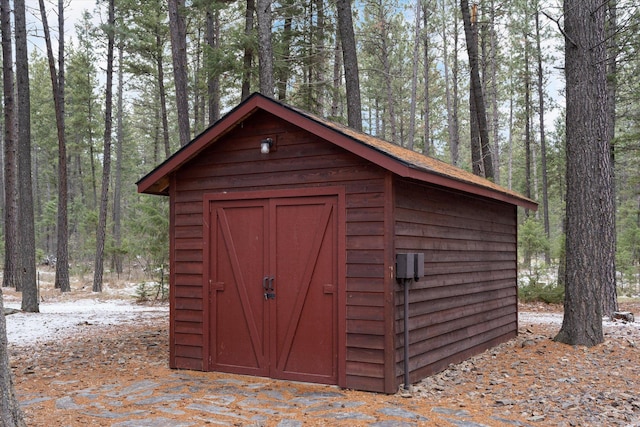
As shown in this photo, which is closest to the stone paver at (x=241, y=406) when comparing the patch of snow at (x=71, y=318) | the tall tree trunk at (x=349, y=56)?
the patch of snow at (x=71, y=318)

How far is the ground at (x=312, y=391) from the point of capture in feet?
16.1

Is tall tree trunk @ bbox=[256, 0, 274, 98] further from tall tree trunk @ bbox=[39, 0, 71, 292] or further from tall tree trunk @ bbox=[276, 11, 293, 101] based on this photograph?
tall tree trunk @ bbox=[39, 0, 71, 292]

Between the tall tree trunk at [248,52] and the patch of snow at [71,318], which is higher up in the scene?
the tall tree trunk at [248,52]

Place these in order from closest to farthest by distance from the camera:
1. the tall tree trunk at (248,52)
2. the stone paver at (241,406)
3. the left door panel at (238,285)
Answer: the stone paver at (241,406) → the left door panel at (238,285) → the tall tree trunk at (248,52)

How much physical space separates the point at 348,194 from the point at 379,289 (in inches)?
42.7

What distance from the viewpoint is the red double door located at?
20.3 feet

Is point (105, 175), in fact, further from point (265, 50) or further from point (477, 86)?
point (477, 86)

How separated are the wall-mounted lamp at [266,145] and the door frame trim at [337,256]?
48cm

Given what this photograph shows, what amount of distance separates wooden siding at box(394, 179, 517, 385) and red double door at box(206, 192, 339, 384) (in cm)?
83

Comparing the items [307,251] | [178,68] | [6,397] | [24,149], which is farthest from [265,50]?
[6,397]

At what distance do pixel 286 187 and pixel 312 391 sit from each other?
229 cm

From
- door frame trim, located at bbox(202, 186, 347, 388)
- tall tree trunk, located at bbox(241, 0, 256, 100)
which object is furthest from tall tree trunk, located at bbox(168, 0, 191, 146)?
door frame trim, located at bbox(202, 186, 347, 388)

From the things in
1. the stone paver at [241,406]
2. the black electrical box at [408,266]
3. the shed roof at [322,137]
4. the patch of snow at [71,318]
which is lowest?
the patch of snow at [71,318]

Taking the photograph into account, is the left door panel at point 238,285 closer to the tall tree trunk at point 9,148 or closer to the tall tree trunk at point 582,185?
the tall tree trunk at point 582,185
